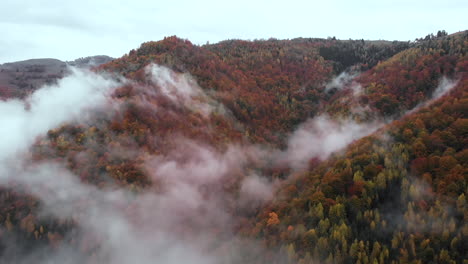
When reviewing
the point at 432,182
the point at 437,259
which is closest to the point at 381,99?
the point at 432,182

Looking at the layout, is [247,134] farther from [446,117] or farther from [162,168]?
[446,117]

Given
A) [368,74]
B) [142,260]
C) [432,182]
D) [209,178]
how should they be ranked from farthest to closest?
[368,74] → [209,178] → [142,260] → [432,182]

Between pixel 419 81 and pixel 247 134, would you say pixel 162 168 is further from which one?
pixel 419 81

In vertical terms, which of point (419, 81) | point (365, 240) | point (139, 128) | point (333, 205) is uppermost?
point (419, 81)

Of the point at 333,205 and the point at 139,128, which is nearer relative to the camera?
the point at 333,205

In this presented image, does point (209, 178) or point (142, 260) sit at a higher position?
point (209, 178)

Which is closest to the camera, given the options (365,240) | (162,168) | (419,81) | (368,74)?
(365,240)
